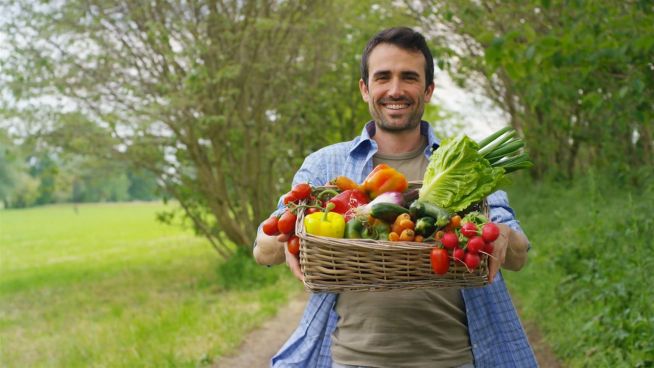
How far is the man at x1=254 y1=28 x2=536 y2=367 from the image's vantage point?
3006mm

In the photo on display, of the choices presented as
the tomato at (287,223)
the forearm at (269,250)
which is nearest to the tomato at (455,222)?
the tomato at (287,223)

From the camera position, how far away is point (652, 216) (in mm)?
8875

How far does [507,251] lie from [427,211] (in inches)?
17.5

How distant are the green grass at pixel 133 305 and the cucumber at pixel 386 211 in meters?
5.54

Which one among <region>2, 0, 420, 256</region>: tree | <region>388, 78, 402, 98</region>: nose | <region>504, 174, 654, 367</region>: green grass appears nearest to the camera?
<region>388, 78, 402, 98</region>: nose

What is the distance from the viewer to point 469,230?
2.54 metres

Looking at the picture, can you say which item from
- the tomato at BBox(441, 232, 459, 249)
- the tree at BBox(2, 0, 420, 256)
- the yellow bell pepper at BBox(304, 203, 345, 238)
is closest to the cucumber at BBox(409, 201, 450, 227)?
the tomato at BBox(441, 232, 459, 249)

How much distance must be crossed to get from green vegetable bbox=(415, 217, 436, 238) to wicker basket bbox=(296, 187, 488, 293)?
0.09 meters

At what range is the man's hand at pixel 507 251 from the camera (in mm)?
2623

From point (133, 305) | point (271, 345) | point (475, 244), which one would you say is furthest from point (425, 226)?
point (133, 305)

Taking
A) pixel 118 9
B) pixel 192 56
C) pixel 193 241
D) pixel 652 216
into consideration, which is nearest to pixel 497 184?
pixel 652 216

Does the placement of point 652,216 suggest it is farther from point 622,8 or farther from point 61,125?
point 61,125

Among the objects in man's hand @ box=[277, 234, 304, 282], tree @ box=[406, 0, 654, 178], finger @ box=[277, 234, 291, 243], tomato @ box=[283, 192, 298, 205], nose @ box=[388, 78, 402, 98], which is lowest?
man's hand @ box=[277, 234, 304, 282]

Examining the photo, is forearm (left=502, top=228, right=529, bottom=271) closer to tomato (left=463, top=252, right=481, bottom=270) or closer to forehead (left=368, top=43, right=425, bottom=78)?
tomato (left=463, top=252, right=481, bottom=270)
